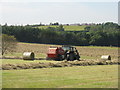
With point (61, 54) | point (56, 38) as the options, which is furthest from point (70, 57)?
point (56, 38)

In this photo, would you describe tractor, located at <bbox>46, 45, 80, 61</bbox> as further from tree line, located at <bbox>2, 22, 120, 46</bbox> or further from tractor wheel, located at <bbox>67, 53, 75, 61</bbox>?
tree line, located at <bbox>2, 22, 120, 46</bbox>

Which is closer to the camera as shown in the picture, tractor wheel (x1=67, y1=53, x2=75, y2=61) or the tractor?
tractor wheel (x1=67, y1=53, x2=75, y2=61)

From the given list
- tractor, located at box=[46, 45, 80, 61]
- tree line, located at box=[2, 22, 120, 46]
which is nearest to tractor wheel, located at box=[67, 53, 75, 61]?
tractor, located at box=[46, 45, 80, 61]

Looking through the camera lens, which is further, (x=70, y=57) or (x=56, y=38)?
(x=56, y=38)

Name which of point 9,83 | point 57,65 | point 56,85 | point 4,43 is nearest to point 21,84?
point 9,83

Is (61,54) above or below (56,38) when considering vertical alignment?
above

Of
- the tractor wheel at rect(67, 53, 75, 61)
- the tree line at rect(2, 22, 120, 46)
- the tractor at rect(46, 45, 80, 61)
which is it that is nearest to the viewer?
the tractor wheel at rect(67, 53, 75, 61)

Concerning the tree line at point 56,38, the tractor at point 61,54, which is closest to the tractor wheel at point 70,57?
the tractor at point 61,54

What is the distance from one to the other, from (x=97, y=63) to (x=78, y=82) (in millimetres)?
13619

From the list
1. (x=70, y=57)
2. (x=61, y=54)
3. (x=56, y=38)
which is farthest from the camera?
(x=56, y=38)

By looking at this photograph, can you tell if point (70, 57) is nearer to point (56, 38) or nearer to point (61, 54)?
point (61, 54)

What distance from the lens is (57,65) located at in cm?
2255

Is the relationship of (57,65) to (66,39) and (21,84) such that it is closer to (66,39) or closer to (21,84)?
(21,84)

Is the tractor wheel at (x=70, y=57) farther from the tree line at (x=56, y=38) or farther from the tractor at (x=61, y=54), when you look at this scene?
the tree line at (x=56, y=38)
